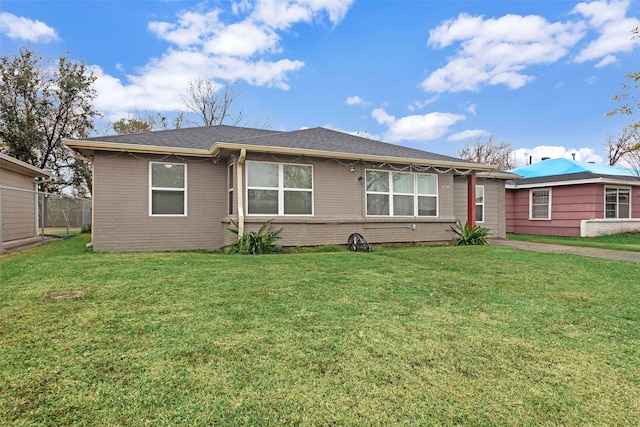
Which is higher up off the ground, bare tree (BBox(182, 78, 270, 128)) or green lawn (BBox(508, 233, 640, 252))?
bare tree (BBox(182, 78, 270, 128))

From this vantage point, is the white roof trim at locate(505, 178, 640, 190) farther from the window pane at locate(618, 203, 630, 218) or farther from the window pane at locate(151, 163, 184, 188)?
the window pane at locate(151, 163, 184, 188)

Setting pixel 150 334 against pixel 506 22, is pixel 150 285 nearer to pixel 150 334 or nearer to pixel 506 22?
pixel 150 334

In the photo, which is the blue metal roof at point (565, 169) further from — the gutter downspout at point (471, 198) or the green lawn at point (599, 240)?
the gutter downspout at point (471, 198)

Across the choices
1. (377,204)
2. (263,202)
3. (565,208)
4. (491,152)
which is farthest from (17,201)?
(491,152)

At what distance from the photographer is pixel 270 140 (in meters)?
8.62

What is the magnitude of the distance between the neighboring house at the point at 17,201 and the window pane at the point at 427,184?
10.9 meters

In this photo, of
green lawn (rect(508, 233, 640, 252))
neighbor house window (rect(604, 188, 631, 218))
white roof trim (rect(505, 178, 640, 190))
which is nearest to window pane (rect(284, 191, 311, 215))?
green lawn (rect(508, 233, 640, 252))

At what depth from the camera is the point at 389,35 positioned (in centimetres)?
1248

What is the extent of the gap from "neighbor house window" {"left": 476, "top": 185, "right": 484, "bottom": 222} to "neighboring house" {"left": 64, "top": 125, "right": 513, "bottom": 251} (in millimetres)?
2426

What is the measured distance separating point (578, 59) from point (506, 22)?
5.11 metres

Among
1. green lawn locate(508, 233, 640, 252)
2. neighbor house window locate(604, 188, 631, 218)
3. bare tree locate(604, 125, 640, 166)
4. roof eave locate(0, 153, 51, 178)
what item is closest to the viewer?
roof eave locate(0, 153, 51, 178)

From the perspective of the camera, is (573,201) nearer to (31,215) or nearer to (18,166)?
(18,166)

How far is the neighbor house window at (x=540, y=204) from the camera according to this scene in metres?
14.5

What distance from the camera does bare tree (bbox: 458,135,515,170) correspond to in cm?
3206
